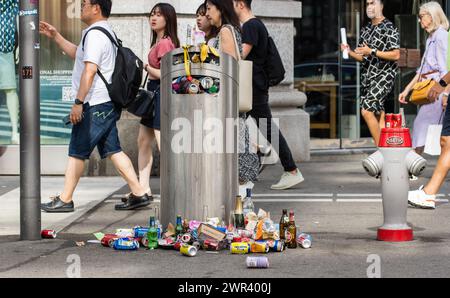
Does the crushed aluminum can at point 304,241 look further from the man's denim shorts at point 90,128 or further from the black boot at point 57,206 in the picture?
the black boot at point 57,206

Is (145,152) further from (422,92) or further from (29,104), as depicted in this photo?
(29,104)

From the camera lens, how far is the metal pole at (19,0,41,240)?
8781 mm

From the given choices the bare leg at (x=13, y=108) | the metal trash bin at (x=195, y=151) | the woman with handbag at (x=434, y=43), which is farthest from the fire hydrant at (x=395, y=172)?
the bare leg at (x=13, y=108)

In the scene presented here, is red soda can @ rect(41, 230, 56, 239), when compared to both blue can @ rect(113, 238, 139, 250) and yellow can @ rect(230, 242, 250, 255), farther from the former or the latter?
yellow can @ rect(230, 242, 250, 255)

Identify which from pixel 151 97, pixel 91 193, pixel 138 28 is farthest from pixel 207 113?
pixel 138 28

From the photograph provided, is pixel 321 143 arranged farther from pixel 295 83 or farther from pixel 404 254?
pixel 404 254

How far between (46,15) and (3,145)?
1561 mm

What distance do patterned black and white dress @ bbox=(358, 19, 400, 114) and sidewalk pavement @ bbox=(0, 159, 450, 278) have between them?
1951 millimetres

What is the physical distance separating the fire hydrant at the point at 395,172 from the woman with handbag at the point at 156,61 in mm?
2816

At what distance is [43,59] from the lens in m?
13.9

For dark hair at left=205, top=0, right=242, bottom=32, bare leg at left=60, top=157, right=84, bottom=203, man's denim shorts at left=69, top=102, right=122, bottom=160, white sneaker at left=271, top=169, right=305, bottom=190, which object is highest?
dark hair at left=205, top=0, right=242, bottom=32

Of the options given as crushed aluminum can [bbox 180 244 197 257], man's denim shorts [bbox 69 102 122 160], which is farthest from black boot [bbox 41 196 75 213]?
crushed aluminum can [bbox 180 244 197 257]

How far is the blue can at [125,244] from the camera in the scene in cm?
855

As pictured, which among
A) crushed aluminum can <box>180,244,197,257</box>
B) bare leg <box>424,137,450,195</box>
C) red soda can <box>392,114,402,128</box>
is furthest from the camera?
bare leg <box>424,137,450,195</box>
